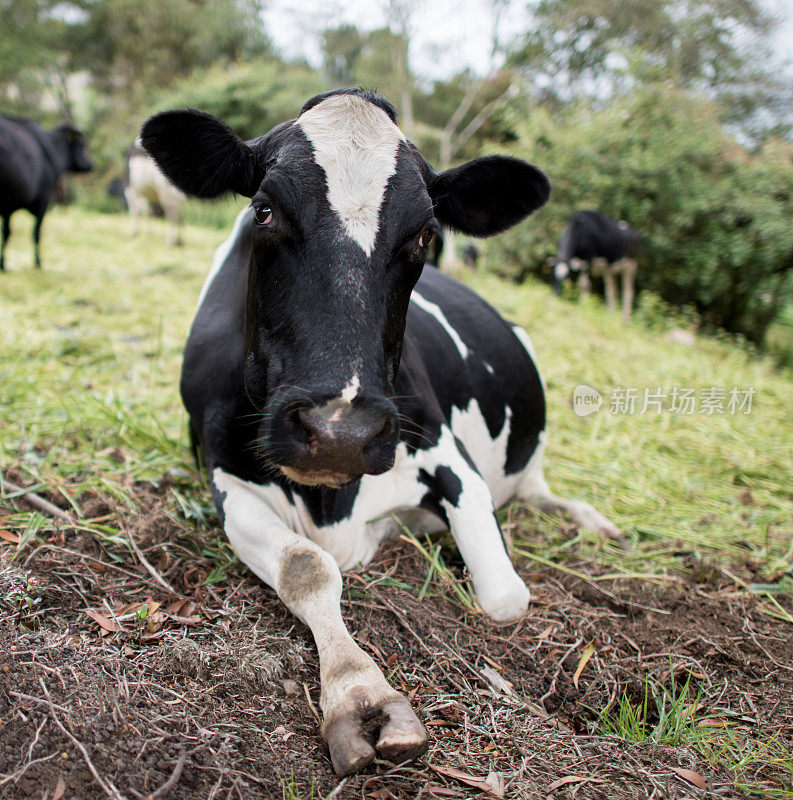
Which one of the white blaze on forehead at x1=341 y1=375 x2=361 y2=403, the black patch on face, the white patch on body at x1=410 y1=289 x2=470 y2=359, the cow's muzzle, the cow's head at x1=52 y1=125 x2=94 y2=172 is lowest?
the cow's head at x1=52 y1=125 x2=94 y2=172

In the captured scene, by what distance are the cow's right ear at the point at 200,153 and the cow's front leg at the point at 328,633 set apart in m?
0.97

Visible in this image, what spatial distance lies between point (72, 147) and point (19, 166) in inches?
181

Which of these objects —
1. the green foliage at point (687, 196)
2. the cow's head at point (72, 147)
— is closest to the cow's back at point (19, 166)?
the cow's head at point (72, 147)

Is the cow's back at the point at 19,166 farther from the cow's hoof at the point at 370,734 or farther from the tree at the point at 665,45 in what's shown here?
the tree at the point at 665,45

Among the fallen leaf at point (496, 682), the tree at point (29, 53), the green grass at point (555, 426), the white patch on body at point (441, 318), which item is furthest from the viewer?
the tree at point (29, 53)

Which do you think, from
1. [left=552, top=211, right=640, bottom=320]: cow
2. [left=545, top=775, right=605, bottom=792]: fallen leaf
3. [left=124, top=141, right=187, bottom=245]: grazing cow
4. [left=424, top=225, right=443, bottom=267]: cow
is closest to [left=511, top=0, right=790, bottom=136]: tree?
[left=552, top=211, right=640, bottom=320]: cow

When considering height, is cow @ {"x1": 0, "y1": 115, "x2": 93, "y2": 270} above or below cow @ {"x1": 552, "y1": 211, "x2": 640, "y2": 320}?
above

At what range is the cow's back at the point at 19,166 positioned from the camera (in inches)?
282

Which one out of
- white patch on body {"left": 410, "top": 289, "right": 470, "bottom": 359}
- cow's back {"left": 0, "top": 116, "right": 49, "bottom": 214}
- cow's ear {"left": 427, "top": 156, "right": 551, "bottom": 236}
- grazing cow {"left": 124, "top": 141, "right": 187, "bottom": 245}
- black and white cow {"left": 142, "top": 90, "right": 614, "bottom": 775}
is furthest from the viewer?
grazing cow {"left": 124, "top": 141, "right": 187, "bottom": 245}

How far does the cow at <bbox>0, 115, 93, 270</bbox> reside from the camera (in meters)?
7.20

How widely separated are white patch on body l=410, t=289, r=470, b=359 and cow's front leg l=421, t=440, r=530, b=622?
729 mm

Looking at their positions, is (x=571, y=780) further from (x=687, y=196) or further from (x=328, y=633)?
(x=687, y=196)

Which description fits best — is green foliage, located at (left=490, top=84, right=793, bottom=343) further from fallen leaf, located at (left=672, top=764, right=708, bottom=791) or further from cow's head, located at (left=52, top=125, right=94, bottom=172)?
fallen leaf, located at (left=672, top=764, right=708, bottom=791)

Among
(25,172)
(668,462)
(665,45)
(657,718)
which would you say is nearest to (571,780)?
(657,718)
